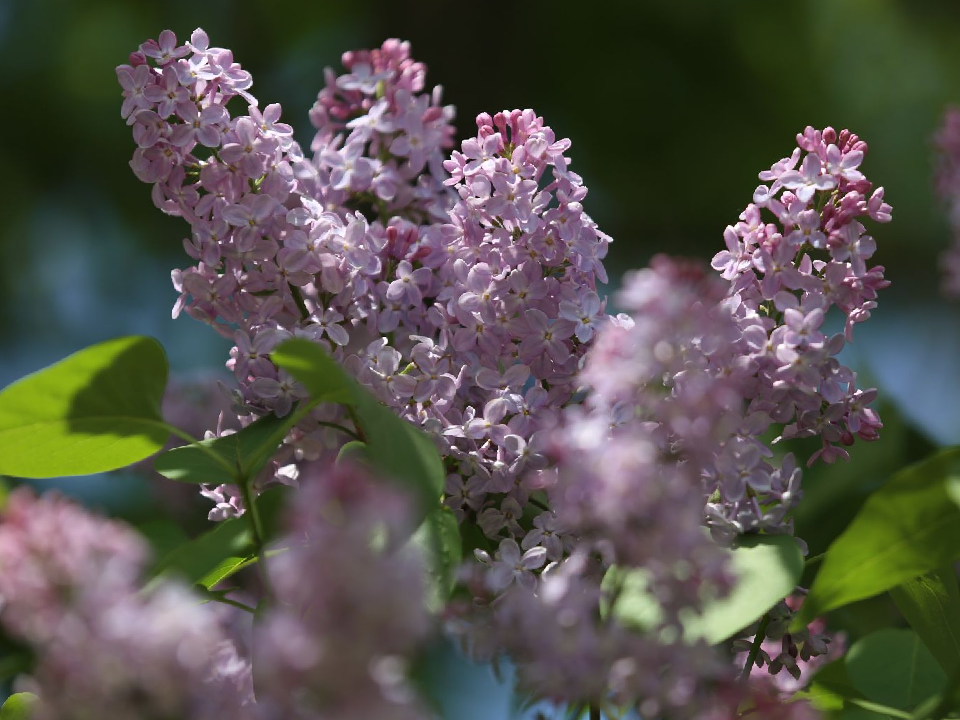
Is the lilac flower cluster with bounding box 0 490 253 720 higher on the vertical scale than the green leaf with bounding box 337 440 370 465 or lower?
lower

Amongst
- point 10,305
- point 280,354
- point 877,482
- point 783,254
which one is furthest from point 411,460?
point 10,305

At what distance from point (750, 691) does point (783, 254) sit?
7.4 inches

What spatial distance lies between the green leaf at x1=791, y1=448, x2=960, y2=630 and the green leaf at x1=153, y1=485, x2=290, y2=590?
173mm

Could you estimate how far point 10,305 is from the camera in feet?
8.17

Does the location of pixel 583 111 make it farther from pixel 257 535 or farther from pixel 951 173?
pixel 257 535

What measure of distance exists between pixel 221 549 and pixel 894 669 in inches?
11.4

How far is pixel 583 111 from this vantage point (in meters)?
2.44

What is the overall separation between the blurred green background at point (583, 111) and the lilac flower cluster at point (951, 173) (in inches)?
57.4

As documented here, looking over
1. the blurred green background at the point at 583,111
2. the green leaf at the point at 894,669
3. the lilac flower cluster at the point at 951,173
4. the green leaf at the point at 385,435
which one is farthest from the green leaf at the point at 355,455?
the blurred green background at the point at 583,111

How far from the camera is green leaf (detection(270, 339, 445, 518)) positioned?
274 millimetres

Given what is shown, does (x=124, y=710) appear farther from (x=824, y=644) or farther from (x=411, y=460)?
(x=824, y=644)

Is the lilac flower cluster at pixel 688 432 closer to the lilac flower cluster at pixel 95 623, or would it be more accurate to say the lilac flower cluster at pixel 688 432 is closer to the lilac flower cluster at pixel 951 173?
the lilac flower cluster at pixel 95 623

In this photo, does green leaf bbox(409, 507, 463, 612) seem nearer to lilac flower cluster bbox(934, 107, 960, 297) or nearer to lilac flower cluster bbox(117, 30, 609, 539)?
lilac flower cluster bbox(117, 30, 609, 539)

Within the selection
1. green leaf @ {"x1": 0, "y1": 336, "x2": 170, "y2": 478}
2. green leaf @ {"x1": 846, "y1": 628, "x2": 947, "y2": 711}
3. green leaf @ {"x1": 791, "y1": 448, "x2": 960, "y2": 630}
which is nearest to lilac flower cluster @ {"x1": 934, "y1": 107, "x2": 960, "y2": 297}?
green leaf @ {"x1": 846, "y1": 628, "x2": 947, "y2": 711}
